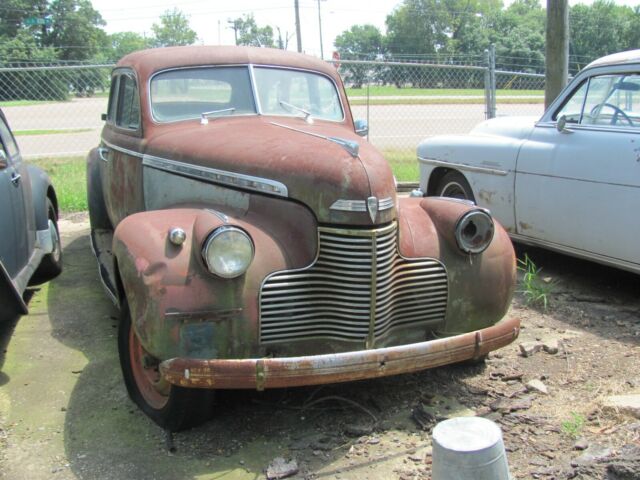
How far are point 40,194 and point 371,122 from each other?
12.0 meters

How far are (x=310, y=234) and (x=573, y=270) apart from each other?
3475 millimetres

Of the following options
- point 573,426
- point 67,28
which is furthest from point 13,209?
point 67,28

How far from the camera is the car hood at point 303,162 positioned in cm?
306

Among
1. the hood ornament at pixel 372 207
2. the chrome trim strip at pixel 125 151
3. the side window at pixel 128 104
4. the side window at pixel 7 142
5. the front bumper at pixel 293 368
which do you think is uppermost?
the side window at pixel 128 104

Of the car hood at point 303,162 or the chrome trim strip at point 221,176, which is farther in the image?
the chrome trim strip at point 221,176

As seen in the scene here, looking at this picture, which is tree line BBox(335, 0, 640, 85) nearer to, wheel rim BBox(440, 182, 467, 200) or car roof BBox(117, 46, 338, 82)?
wheel rim BBox(440, 182, 467, 200)

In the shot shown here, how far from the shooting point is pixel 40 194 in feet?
18.1

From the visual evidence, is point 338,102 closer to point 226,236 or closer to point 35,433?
point 226,236

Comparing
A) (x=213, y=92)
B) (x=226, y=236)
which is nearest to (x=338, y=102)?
(x=213, y=92)

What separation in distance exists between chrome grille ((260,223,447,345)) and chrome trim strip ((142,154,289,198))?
13.8 inches

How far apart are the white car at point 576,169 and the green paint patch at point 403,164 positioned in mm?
2656

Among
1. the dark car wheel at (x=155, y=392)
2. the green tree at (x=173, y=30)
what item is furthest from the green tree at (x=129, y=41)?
the dark car wheel at (x=155, y=392)

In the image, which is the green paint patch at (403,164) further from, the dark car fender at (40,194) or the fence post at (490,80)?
the dark car fender at (40,194)

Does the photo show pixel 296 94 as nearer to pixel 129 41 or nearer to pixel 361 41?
pixel 361 41
